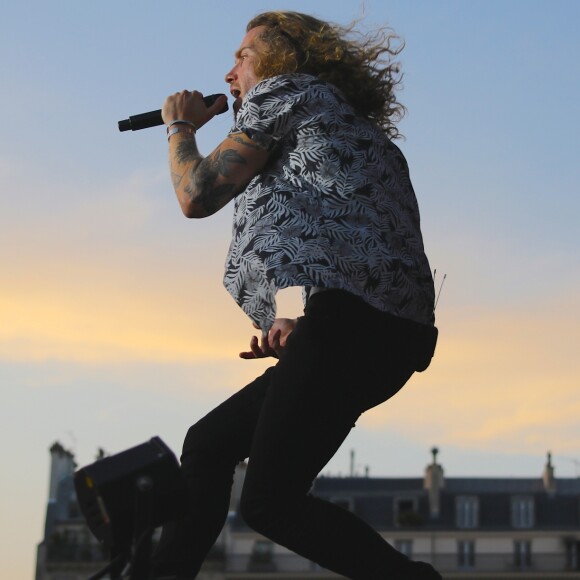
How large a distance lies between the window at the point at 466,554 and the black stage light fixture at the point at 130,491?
62791 mm

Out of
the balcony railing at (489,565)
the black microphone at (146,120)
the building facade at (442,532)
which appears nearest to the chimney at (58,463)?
the building facade at (442,532)

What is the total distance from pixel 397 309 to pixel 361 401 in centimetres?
31

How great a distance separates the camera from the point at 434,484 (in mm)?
68562

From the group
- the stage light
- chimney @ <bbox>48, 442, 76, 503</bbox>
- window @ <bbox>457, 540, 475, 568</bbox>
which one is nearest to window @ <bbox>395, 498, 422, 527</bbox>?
window @ <bbox>457, 540, 475, 568</bbox>

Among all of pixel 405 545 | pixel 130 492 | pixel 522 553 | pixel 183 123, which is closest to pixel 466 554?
pixel 522 553

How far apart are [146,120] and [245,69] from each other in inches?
15.3

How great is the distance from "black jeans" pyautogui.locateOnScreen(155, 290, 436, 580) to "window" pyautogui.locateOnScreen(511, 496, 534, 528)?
6310cm

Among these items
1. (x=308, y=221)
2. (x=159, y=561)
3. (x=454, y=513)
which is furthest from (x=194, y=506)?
(x=454, y=513)

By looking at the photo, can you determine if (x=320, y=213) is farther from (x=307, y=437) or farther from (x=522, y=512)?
(x=522, y=512)

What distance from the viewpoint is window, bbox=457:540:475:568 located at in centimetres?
6550

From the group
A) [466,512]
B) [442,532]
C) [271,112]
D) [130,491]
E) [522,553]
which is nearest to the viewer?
[130,491]

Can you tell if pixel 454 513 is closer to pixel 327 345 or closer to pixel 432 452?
pixel 432 452

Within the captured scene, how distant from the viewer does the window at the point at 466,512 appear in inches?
2638

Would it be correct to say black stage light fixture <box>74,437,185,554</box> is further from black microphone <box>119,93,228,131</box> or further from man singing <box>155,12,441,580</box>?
black microphone <box>119,93,228,131</box>
